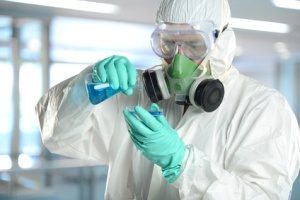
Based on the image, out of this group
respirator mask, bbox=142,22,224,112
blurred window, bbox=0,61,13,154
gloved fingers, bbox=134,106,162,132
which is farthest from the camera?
blurred window, bbox=0,61,13,154

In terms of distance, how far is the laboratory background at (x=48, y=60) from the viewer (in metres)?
3.02

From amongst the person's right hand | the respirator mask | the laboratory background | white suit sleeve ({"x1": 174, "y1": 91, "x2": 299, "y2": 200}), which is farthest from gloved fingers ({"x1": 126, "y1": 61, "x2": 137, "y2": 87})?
the laboratory background

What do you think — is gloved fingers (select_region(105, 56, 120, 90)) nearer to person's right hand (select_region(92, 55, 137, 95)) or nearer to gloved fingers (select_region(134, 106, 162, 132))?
person's right hand (select_region(92, 55, 137, 95))

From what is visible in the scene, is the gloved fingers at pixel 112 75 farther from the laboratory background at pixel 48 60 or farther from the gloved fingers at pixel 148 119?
the laboratory background at pixel 48 60

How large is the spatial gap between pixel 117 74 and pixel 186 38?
28cm

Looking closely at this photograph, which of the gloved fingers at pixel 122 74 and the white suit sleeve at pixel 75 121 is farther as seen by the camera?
the white suit sleeve at pixel 75 121

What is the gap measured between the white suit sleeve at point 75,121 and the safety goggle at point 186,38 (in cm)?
28

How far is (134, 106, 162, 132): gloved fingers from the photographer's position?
105 cm

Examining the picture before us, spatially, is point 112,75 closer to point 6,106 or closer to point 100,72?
point 100,72

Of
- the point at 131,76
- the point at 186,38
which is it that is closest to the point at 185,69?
the point at 186,38

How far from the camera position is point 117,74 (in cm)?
122

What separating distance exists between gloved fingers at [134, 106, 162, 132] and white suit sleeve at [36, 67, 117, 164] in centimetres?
32

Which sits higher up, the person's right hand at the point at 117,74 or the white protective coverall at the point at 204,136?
the person's right hand at the point at 117,74

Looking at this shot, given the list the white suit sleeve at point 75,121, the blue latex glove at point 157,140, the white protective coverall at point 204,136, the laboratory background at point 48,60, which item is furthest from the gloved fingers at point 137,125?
the laboratory background at point 48,60
